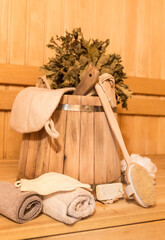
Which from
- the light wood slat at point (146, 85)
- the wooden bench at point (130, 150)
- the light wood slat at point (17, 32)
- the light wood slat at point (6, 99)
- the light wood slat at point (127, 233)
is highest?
the light wood slat at point (17, 32)

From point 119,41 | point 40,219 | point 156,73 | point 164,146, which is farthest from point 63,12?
point 40,219

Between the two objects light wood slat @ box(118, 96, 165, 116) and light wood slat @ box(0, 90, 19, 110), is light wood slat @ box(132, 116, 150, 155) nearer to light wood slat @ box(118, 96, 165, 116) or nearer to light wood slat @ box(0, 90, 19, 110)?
light wood slat @ box(118, 96, 165, 116)

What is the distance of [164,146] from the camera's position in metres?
1.90

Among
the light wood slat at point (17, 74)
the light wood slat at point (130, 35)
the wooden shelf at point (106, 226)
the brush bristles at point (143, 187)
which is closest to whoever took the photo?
the wooden shelf at point (106, 226)

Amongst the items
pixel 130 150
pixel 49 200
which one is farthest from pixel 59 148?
pixel 130 150

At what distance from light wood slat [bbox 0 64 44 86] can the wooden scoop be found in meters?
0.59

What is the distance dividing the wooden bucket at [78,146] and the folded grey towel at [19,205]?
16 cm

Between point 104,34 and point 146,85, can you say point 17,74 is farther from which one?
point 146,85

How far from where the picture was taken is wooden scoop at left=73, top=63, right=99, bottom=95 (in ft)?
2.98

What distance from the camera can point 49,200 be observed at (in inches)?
30.4

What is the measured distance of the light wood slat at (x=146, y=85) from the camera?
5.69 ft

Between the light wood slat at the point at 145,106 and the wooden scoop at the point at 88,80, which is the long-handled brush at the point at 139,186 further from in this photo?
the light wood slat at the point at 145,106

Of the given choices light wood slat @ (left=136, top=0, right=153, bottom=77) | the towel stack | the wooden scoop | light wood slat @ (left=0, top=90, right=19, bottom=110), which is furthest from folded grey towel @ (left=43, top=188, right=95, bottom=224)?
light wood slat @ (left=136, top=0, right=153, bottom=77)

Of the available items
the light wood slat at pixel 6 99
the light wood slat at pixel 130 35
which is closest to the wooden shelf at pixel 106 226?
the light wood slat at pixel 6 99
